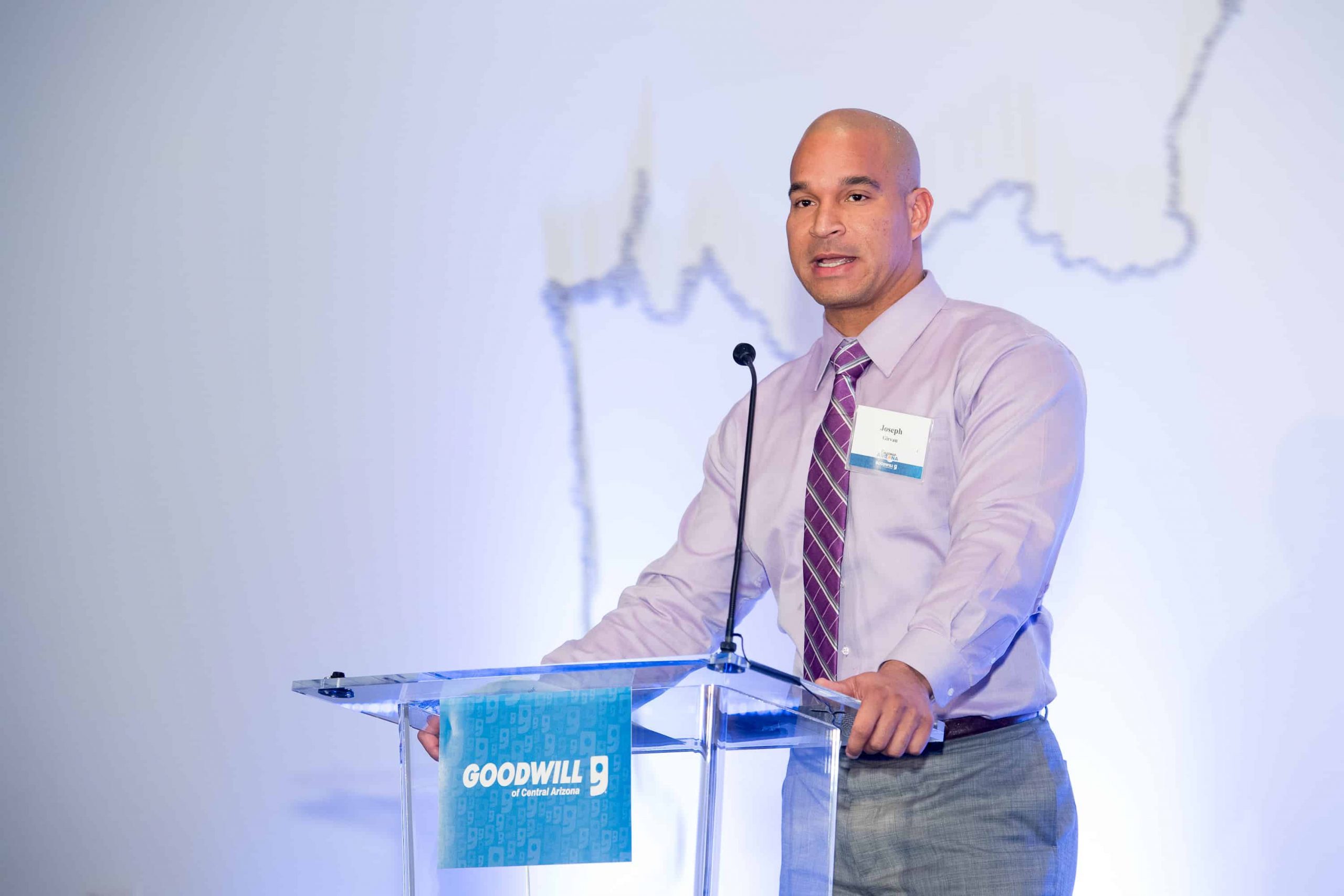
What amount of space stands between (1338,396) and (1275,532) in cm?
28

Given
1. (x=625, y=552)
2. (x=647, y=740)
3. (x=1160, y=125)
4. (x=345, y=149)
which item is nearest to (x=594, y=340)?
(x=625, y=552)

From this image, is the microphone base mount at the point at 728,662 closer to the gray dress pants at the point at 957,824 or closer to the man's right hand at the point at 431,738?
the man's right hand at the point at 431,738

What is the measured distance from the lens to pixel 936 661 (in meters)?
1.47

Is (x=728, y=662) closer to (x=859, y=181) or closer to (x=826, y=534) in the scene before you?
(x=826, y=534)

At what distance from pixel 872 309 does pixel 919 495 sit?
38cm

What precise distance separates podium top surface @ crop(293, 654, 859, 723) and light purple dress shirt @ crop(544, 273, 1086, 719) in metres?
0.27

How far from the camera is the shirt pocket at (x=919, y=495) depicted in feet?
5.98

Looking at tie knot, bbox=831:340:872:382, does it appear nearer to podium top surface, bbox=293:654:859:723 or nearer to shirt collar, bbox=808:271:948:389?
shirt collar, bbox=808:271:948:389

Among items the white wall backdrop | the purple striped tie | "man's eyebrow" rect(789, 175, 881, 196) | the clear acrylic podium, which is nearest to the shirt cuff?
the clear acrylic podium

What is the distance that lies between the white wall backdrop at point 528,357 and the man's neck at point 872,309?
0.55 meters

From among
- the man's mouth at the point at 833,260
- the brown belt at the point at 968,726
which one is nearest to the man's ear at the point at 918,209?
the man's mouth at the point at 833,260

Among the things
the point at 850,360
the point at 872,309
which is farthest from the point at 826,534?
the point at 872,309

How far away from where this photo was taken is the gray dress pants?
1.65m

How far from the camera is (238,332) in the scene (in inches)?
119
